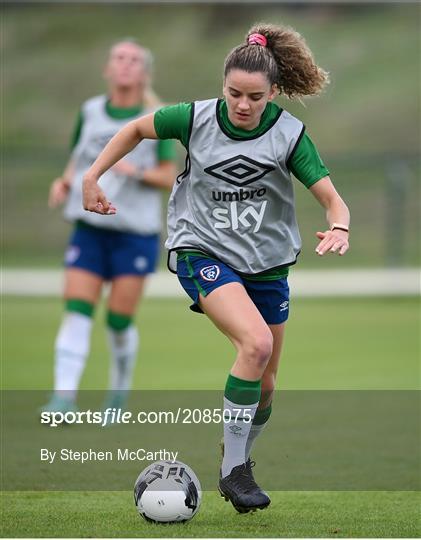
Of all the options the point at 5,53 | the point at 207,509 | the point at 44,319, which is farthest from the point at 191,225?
the point at 5,53

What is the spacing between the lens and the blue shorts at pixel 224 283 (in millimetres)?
5211

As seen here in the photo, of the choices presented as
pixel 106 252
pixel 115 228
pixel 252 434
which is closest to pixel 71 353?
pixel 106 252

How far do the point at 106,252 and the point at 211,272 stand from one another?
9.49ft

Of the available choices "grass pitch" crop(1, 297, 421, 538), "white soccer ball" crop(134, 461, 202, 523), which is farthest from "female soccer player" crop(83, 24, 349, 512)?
"grass pitch" crop(1, 297, 421, 538)

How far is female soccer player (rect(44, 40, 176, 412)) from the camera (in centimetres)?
793

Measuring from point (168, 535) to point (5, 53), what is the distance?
27101 millimetres

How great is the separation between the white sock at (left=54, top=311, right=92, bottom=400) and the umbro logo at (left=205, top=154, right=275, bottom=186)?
2909 mm

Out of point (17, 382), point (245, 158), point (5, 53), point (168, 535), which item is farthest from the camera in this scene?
point (5, 53)

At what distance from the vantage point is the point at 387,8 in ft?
109

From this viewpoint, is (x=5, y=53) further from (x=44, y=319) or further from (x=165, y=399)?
(x=165, y=399)

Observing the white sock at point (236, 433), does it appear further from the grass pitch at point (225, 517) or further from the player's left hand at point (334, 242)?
the player's left hand at point (334, 242)

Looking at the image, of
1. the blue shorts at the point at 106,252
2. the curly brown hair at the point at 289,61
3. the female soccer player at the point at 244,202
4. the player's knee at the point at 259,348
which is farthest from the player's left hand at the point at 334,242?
the blue shorts at the point at 106,252

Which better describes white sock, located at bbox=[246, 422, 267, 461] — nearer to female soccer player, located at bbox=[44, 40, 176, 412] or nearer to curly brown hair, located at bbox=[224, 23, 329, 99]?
curly brown hair, located at bbox=[224, 23, 329, 99]

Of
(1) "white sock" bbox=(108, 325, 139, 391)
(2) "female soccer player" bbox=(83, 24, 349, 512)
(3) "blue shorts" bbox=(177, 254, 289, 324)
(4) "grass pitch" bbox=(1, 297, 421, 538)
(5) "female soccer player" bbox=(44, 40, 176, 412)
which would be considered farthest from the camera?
(1) "white sock" bbox=(108, 325, 139, 391)
